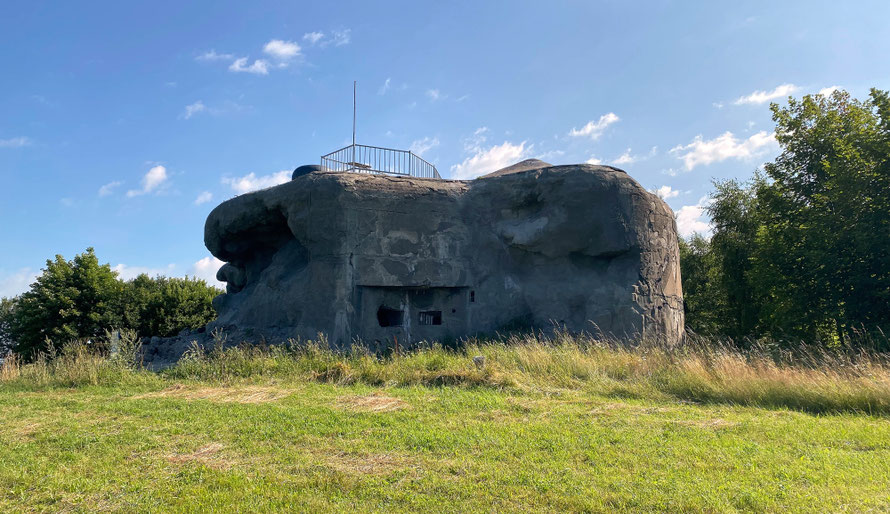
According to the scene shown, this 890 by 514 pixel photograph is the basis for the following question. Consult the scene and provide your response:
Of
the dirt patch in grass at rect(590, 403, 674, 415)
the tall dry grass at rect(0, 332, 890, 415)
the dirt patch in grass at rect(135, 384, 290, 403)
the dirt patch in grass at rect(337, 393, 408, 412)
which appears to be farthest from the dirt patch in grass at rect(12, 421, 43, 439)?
the dirt patch in grass at rect(590, 403, 674, 415)

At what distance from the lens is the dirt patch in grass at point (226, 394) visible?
7328 millimetres

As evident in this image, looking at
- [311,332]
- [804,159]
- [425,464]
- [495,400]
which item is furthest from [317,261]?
[804,159]

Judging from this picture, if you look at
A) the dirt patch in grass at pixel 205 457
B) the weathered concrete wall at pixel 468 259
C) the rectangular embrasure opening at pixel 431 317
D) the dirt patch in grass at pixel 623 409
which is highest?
the weathered concrete wall at pixel 468 259

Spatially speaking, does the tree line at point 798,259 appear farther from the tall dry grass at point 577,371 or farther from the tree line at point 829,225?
the tall dry grass at point 577,371

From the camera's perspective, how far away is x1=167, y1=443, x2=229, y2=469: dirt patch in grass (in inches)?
171

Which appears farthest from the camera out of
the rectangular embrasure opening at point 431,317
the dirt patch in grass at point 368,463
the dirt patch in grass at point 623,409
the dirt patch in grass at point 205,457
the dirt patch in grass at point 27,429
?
the rectangular embrasure opening at point 431,317

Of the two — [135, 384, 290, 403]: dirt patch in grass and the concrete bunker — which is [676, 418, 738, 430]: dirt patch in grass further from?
the concrete bunker

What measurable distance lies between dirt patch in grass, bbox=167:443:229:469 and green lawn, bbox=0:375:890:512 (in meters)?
0.02

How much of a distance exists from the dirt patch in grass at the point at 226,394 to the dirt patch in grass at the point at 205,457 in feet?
7.71

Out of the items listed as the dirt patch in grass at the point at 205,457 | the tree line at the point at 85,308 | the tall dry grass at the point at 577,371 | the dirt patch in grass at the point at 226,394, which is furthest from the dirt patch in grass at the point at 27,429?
the tree line at the point at 85,308

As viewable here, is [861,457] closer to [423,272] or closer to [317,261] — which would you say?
[423,272]

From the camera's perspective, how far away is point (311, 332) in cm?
1152

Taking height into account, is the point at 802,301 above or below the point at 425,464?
above

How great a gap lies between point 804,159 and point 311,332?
12654 millimetres
